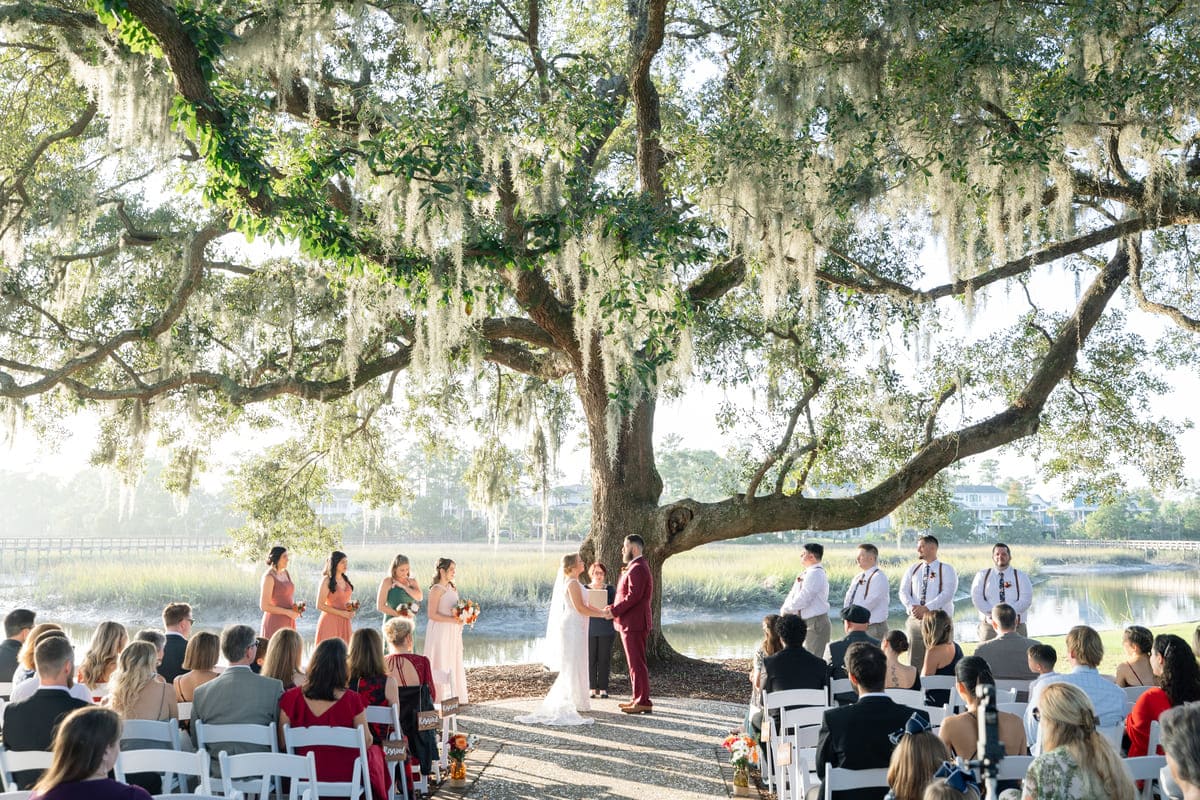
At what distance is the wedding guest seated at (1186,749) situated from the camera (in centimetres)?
278

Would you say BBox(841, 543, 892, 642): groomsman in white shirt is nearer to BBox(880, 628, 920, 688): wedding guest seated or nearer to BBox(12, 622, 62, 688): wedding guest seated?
BBox(880, 628, 920, 688): wedding guest seated

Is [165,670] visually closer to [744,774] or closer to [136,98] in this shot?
[744,774]

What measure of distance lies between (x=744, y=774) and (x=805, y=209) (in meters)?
5.27

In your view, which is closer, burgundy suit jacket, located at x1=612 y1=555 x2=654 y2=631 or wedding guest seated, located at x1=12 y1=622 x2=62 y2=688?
wedding guest seated, located at x1=12 y1=622 x2=62 y2=688

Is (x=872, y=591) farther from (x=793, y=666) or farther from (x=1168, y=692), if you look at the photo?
(x=1168, y=692)

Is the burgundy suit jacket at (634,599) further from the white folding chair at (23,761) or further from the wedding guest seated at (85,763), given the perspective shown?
the wedding guest seated at (85,763)

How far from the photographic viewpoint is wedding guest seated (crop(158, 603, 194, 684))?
19.6 feet

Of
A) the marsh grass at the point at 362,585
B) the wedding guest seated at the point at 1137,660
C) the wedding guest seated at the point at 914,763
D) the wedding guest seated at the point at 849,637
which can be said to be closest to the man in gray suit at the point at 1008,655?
the wedding guest seated at the point at 849,637

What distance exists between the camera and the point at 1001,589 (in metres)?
8.27

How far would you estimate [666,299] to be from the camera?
7.98 m

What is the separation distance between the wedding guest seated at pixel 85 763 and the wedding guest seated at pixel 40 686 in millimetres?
1533

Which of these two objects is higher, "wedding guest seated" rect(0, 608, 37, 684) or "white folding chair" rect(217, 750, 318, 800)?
"wedding guest seated" rect(0, 608, 37, 684)

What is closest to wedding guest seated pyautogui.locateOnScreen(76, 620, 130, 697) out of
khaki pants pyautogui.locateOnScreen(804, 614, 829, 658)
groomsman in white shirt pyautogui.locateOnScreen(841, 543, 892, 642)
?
groomsman in white shirt pyautogui.locateOnScreen(841, 543, 892, 642)

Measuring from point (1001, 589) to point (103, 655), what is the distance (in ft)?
22.6
